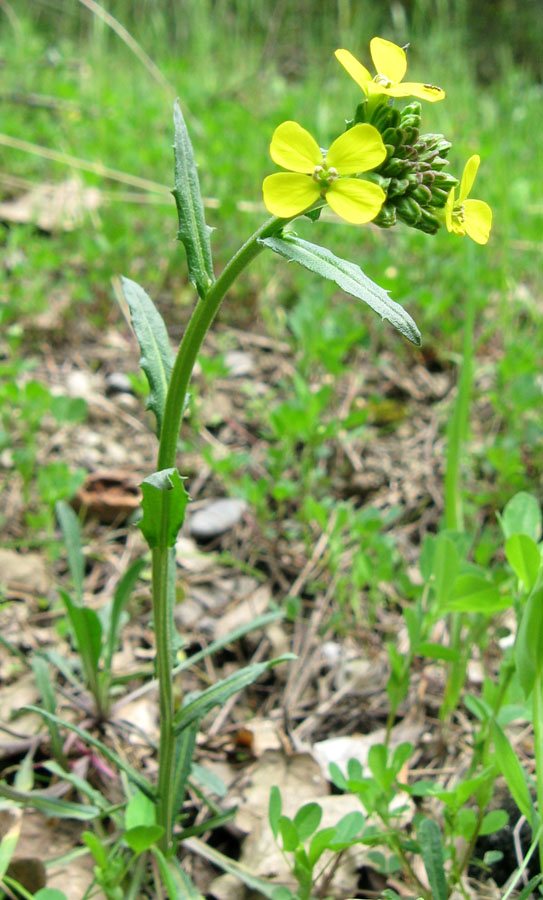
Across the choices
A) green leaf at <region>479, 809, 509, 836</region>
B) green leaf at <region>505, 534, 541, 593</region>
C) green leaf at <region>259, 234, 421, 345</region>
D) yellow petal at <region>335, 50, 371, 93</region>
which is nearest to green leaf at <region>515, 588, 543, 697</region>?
green leaf at <region>505, 534, 541, 593</region>

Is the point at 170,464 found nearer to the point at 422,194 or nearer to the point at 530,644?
the point at 422,194

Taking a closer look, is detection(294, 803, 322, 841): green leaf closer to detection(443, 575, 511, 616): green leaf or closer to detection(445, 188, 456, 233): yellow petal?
detection(443, 575, 511, 616): green leaf

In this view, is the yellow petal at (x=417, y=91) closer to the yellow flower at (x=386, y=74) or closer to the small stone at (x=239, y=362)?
the yellow flower at (x=386, y=74)

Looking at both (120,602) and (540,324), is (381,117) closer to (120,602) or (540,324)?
(120,602)

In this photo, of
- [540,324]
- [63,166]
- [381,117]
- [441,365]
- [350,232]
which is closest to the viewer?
[381,117]

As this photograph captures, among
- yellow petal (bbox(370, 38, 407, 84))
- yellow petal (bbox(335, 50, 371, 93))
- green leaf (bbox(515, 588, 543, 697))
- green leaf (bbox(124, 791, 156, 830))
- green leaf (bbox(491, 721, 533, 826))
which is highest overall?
yellow petal (bbox(370, 38, 407, 84))

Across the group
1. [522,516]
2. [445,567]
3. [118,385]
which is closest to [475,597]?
[445,567]

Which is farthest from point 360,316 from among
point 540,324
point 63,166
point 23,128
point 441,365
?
point 23,128
